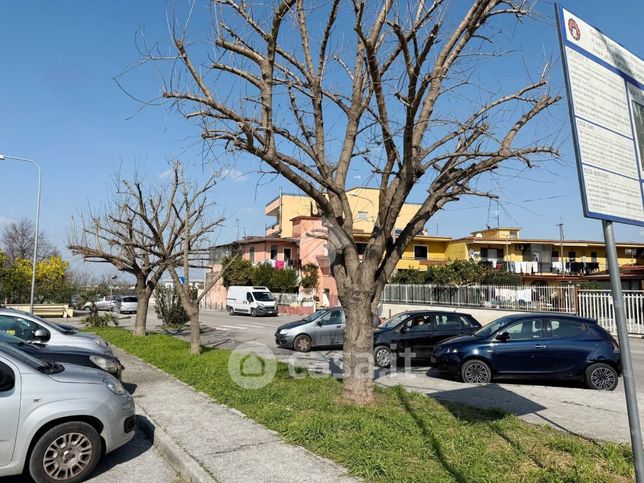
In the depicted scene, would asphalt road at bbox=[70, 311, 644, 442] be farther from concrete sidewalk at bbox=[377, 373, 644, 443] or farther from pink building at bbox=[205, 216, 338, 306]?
pink building at bbox=[205, 216, 338, 306]

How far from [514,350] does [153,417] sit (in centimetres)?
704

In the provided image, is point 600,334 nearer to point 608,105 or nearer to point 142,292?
point 608,105

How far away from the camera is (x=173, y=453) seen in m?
5.91

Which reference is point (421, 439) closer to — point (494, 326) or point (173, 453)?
point (173, 453)

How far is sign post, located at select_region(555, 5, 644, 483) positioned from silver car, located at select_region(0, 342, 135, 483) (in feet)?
16.0

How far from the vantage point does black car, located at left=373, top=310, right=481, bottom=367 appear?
551 inches

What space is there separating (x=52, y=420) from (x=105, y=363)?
11.8 ft

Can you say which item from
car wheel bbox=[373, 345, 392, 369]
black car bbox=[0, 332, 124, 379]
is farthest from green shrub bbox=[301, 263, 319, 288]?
black car bbox=[0, 332, 124, 379]

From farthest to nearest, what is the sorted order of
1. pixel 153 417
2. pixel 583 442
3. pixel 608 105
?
pixel 153 417
pixel 583 442
pixel 608 105

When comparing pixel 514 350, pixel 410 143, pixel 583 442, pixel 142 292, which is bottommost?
pixel 583 442

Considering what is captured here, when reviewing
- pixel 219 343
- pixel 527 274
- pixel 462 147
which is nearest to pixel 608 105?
pixel 462 147

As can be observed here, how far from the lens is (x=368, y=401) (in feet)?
25.7

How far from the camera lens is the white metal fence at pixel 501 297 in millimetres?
23312

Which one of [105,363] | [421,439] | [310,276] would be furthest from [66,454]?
[310,276]
